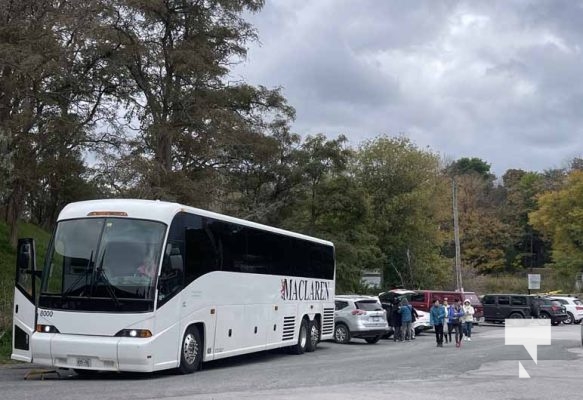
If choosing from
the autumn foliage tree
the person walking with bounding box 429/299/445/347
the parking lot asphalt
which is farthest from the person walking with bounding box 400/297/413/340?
the autumn foliage tree

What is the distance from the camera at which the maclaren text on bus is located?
2028 centimetres

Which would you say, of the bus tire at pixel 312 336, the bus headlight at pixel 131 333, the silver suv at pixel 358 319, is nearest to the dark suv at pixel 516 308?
the silver suv at pixel 358 319

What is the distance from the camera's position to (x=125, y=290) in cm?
1346

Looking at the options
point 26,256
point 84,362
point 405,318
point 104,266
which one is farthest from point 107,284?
point 405,318

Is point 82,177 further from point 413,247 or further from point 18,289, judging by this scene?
point 413,247

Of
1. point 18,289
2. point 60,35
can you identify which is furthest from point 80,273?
point 60,35

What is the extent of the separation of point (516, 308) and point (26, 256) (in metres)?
33.4

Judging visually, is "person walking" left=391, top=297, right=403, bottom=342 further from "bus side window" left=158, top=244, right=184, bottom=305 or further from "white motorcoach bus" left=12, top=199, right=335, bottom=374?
"bus side window" left=158, top=244, right=184, bottom=305

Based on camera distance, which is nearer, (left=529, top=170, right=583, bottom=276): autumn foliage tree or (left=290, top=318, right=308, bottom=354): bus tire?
(left=290, top=318, right=308, bottom=354): bus tire

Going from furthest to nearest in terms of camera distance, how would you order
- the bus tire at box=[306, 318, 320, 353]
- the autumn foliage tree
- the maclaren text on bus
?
the autumn foliage tree → the bus tire at box=[306, 318, 320, 353] → the maclaren text on bus

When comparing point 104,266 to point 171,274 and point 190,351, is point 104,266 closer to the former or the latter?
point 171,274

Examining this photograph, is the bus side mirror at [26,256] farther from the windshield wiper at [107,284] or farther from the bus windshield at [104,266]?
the windshield wiper at [107,284]

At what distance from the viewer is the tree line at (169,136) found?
20.9 meters

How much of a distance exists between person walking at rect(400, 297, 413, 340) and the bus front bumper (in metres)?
16.8
